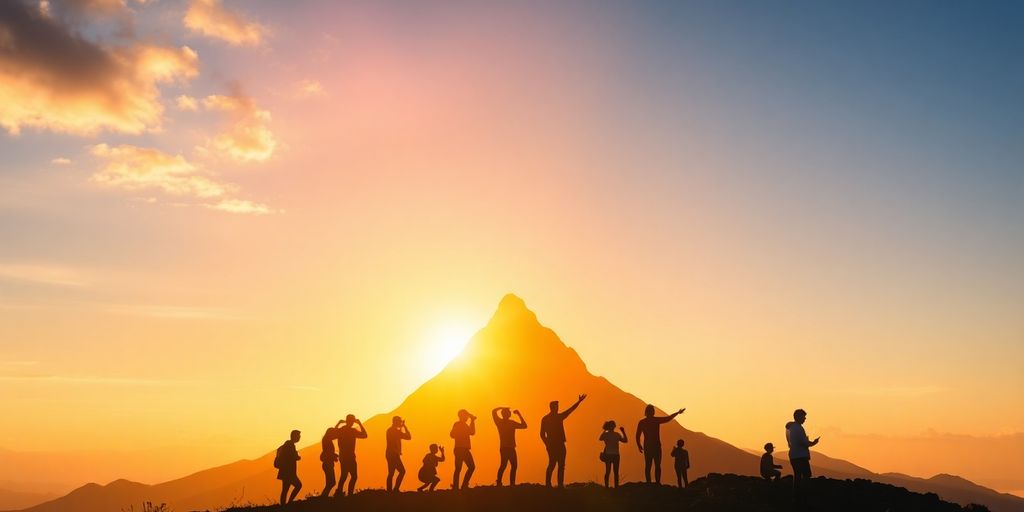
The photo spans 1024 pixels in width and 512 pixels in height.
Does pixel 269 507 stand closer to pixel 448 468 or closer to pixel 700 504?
pixel 700 504

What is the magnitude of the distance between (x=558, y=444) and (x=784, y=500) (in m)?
6.75

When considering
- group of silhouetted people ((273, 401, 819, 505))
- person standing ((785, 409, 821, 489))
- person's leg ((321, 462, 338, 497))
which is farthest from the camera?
person's leg ((321, 462, 338, 497))

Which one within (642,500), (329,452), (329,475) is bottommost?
(642,500)

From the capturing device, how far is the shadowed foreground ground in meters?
22.2

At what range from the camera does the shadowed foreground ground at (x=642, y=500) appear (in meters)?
22.2

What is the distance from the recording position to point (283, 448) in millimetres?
22484

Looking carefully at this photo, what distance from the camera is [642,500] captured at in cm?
2300

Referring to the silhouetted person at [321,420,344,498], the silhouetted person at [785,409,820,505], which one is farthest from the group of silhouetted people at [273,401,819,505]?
the silhouetted person at [785,409,820,505]

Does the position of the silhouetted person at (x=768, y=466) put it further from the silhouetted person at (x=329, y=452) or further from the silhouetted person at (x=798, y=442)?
the silhouetted person at (x=329, y=452)

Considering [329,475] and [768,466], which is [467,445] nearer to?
[329,475]

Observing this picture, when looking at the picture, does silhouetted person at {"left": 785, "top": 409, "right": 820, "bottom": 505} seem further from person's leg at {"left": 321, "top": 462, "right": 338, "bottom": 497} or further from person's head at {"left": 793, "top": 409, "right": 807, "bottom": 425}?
person's leg at {"left": 321, "top": 462, "right": 338, "bottom": 497}

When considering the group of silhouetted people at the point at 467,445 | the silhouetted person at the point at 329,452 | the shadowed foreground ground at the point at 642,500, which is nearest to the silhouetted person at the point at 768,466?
the shadowed foreground ground at the point at 642,500

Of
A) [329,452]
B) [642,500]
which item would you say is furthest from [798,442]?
[329,452]

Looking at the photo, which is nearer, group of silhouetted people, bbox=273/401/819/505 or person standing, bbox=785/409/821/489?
person standing, bbox=785/409/821/489
